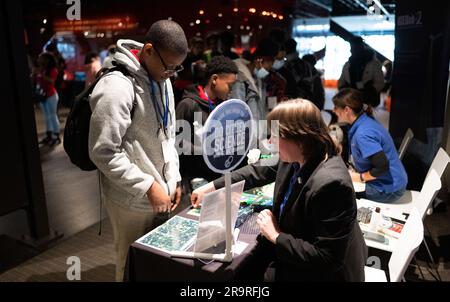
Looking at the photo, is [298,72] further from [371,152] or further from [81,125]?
[81,125]

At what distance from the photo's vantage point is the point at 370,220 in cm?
207

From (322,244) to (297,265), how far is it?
0.15 metres

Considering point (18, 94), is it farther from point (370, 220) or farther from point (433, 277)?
point (433, 277)

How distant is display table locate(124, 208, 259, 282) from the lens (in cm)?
136

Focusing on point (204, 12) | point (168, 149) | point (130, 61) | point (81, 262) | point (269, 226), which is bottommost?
point (81, 262)

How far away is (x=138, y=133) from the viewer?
1653 millimetres

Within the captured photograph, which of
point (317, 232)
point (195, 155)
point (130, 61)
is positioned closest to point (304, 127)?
point (317, 232)

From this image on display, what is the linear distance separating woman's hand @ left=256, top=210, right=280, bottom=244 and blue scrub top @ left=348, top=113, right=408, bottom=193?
123 centimetres

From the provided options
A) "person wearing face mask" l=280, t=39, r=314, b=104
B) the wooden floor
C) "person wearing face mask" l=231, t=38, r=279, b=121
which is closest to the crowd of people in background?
the wooden floor

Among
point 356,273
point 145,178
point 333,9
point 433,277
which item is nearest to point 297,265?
point 356,273

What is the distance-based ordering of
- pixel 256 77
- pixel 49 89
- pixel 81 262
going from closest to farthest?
pixel 81 262, pixel 256 77, pixel 49 89

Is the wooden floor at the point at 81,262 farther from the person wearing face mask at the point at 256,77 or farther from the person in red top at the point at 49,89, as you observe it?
the person in red top at the point at 49,89

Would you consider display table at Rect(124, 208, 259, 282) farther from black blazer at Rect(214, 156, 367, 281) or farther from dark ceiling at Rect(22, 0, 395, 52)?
dark ceiling at Rect(22, 0, 395, 52)

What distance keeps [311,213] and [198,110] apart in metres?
1.32
